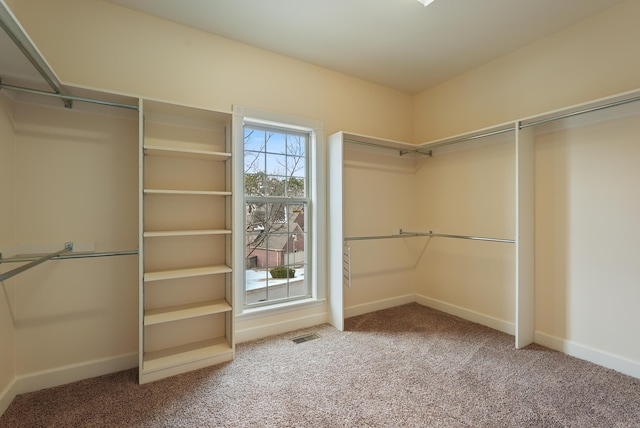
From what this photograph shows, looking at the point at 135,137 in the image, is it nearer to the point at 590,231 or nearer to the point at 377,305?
the point at 377,305

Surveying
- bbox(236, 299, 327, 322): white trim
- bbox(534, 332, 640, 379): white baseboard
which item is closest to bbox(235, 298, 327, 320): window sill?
bbox(236, 299, 327, 322): white trim

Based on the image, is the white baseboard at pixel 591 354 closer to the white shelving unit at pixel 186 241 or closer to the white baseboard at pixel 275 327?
the white baseboard at pixel 275 327

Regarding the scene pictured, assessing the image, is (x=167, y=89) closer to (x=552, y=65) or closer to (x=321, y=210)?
(x=321, y=210)

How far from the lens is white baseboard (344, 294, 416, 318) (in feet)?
11.3

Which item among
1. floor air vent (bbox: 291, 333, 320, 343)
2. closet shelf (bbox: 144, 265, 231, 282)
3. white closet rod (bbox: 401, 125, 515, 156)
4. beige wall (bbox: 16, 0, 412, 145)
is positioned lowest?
floor air vent (bbox: 291, 333, 320, 343)

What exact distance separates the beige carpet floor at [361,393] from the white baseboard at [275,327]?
173 mm

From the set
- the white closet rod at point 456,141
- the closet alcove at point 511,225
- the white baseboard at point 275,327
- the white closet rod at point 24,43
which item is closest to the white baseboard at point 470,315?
the closet alcove at point 511,225

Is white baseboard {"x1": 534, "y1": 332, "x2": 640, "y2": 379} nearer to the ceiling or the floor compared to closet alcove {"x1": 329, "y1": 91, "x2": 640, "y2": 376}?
nearer to the floor

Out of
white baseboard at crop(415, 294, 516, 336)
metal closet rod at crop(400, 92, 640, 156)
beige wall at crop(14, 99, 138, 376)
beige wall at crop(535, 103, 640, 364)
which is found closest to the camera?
beige wall at crop(14, 99, 138, 376)

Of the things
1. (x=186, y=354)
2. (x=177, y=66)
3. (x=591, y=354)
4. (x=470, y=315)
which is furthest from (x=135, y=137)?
(x=591, y=354)

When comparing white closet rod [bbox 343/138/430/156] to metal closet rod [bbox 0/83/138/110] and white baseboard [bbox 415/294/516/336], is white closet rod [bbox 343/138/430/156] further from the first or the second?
metal closet rod [bbox 0/83/138/110]

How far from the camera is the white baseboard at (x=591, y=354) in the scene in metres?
2.22

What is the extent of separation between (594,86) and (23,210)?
175 inches

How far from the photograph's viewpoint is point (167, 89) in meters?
2.47
